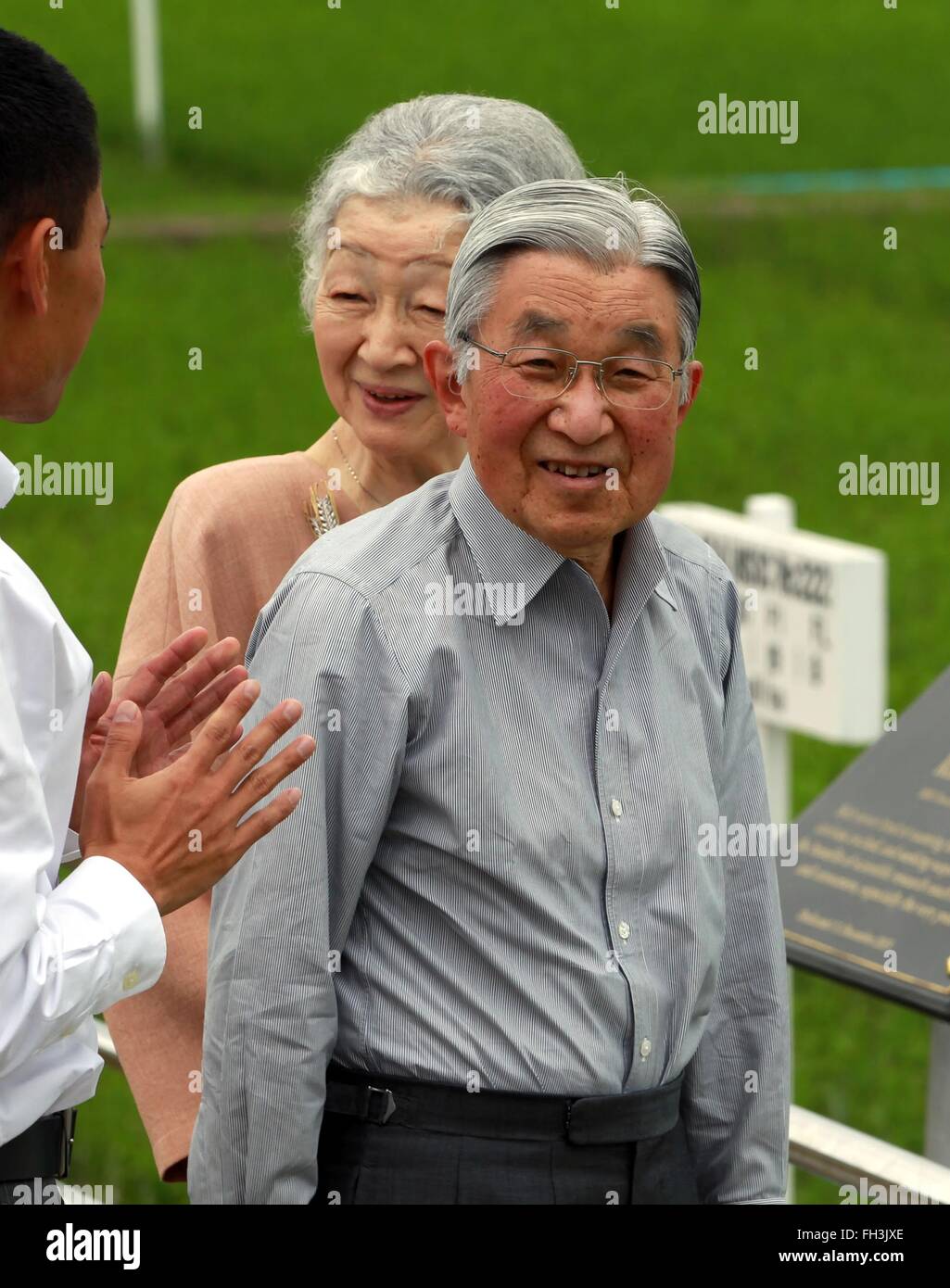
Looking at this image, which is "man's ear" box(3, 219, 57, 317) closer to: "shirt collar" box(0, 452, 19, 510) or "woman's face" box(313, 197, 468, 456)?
"shirt collar" box(0, 452, 19, 510)

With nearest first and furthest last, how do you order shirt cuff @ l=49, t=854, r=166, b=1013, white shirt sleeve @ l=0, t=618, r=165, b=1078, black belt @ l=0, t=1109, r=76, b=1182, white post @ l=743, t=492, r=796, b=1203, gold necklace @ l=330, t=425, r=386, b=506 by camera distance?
white shirt sleeve @ l=0, t=618, r=165, b=1078 → shirt cuff @ l=49, t=854, r=166, b=1013 → black belt @ l=0, t=1109, r=76, b=1182 → gold necklace @ l=330, t=425, r=386, b=506 → white post @ l=743, t=492, r=796, b=1203

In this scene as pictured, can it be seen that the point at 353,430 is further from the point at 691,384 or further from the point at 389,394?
the point at 691,384

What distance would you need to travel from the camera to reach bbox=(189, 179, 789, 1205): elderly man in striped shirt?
8.10 feet

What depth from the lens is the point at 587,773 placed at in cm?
256

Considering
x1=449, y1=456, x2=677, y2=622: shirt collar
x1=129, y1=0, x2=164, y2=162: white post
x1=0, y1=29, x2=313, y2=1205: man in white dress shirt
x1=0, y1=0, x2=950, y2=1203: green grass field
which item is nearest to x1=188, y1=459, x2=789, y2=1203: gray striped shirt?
x1=449, y1=456, x2=677, y2=622: shirt collar

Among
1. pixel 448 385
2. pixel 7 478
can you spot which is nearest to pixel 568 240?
pixel 448 385

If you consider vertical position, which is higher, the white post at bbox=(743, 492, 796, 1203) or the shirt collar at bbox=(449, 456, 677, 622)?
the white post at bbox=(743, 492, 796, 1203)

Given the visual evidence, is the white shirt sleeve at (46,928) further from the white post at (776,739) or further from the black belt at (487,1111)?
the white post at (776,739)

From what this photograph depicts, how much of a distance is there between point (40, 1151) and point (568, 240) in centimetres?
124

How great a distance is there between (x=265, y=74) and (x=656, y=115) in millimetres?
3988

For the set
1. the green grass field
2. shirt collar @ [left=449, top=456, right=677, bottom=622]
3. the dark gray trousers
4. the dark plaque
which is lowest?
the dark gray trousers

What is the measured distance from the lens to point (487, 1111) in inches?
97.1

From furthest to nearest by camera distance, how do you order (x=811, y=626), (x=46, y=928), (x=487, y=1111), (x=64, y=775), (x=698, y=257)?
(x=698, y=257) → (x=811, y=626) → (x=487, y=1111) → (x=64, y=775) → (x=46, y=928)

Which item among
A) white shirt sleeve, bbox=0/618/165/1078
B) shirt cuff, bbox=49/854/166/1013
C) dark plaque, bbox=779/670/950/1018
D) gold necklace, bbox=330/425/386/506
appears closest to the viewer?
white shirt sleeve, bbox=0/618/165/1078
